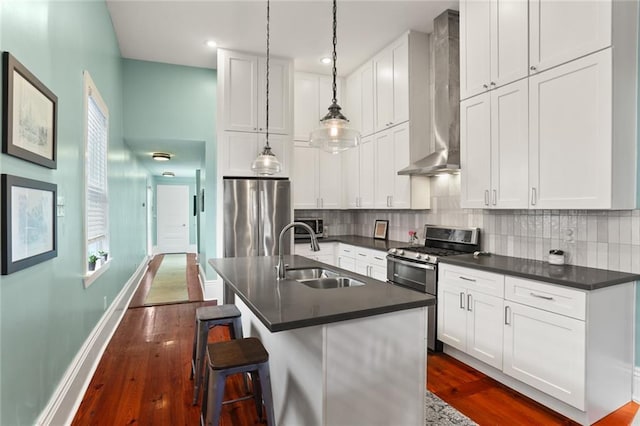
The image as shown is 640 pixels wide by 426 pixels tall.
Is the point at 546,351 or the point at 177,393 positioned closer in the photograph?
the point at 546,351

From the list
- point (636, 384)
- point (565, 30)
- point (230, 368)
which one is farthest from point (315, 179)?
point (636, 384)

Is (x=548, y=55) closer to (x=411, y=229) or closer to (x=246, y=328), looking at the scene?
(x=411, y=229)

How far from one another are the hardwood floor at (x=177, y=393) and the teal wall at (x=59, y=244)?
1.27 feet

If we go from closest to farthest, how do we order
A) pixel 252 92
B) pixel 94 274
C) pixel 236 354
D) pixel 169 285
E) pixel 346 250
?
1. pixel 236 354
2. pixel 94 274
3. pixel 252 92
4. pixel 346 250
5. pixel 169 285

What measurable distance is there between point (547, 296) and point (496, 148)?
1225 mm

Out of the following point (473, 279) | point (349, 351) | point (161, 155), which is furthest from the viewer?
point (161, 155)

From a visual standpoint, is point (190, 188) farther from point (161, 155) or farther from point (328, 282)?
point (328, 282)

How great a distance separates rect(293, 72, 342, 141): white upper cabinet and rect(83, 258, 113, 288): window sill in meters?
2.74

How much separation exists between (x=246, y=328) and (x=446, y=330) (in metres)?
1.73

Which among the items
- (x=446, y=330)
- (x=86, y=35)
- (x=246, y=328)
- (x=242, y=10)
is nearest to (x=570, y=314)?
(x=446, y=330)

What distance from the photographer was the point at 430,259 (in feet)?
10.5

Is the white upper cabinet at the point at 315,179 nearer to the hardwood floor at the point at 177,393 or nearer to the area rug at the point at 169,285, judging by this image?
the hardwood floor at the point at 177,393

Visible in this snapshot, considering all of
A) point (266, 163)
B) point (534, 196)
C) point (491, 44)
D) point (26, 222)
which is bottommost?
point (26, 222)

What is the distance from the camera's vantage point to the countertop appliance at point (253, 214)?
4.17 metres
